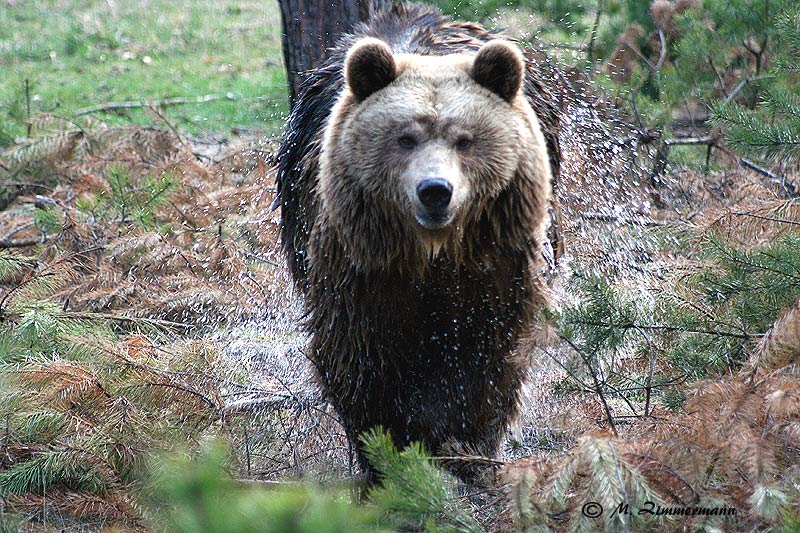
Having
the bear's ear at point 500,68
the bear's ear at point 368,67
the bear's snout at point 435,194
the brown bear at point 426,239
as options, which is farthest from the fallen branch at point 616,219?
the bear's snout at point 435,194

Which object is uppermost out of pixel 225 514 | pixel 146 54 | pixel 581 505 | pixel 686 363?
pixel 225 514

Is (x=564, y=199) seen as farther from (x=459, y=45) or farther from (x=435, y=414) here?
(x=435, y=414)

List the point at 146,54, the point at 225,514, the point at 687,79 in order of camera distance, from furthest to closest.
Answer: the point at 146,54, the point at 687,79, the point at 225,514

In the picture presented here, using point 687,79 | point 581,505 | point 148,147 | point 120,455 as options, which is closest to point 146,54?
point 148,147

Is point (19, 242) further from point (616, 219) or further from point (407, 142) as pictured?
point (616, 219)

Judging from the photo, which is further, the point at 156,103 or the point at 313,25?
the point at 156,103

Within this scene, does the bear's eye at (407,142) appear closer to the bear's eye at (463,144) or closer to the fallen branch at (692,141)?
the bear's eye at (463,144)

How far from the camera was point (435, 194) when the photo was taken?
3.56m

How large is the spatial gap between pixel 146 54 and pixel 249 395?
9.63 meters

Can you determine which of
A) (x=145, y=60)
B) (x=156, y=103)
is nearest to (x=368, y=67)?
(x=156, y=103)

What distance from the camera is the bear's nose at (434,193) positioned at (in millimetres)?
3539

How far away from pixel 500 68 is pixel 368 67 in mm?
569

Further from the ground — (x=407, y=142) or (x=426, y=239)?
(x=407, y=142)

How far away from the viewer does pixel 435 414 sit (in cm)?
432
